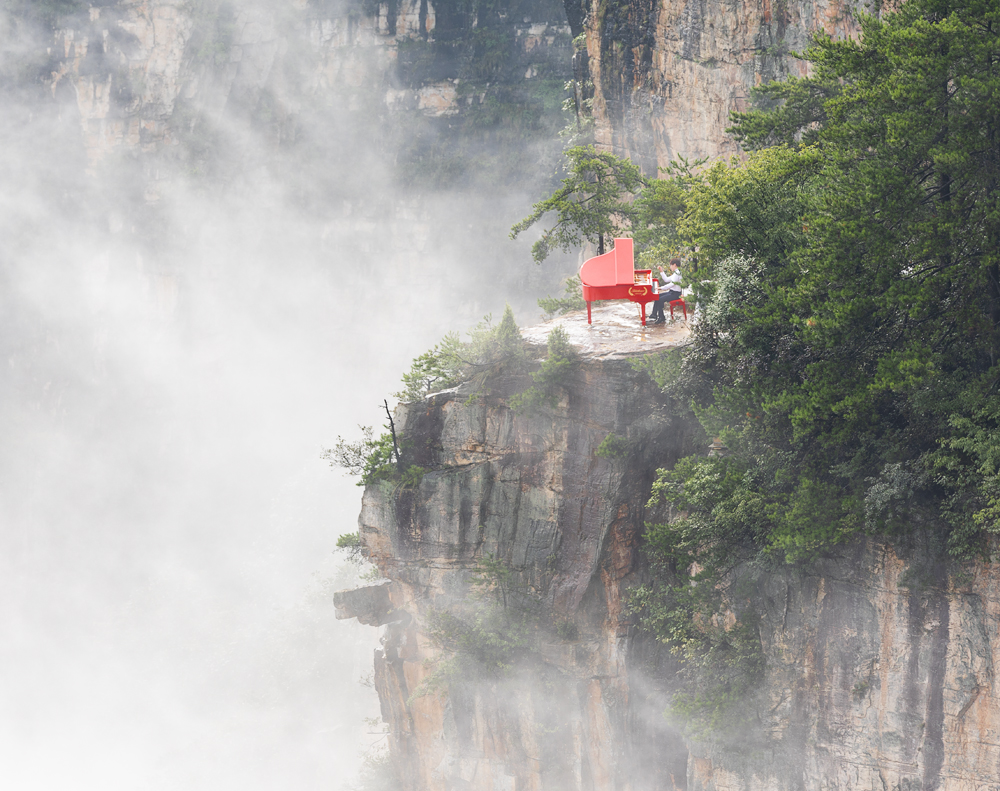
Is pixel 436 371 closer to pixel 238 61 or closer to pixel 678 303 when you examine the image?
pixel 678 303

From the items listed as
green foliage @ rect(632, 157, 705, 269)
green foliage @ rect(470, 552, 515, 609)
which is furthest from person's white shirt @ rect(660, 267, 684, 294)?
green foliage @ rect(470, 552, 515, 609)

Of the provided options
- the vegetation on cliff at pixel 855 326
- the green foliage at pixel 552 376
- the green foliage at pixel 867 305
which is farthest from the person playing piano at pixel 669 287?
the green foliage at pixel 552 376

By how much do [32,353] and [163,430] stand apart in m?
13.2

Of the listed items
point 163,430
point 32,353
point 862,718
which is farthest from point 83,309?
point 862,718

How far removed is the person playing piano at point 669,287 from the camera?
74.2ft

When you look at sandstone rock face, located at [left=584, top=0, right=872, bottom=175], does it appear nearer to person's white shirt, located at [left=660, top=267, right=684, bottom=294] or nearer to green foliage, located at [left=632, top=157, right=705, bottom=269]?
green foliage, located at [left=632, top=157, right=705, bottom=269]

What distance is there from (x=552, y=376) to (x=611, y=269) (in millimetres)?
3414

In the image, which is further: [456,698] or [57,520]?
[57,520]

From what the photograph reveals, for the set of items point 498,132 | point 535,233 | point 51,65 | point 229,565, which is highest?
point 51,65

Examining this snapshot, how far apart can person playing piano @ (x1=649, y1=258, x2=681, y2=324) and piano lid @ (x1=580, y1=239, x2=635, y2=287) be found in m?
1.02

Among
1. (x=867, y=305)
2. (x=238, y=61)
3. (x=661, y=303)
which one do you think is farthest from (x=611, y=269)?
(x=238, y=61)

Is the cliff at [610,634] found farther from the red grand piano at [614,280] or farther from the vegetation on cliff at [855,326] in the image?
the red grand piano at [614,280]

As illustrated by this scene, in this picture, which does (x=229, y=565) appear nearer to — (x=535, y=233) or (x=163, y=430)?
(x=163, y=430)

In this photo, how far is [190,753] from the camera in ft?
187
